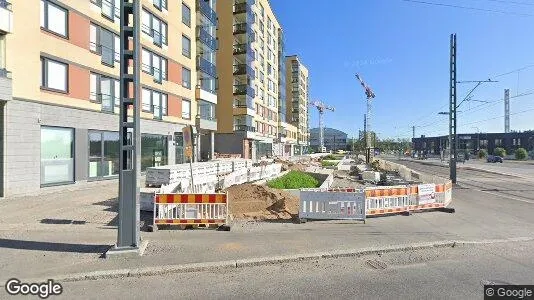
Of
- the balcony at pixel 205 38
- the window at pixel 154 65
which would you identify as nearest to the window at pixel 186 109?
the window at pixel 154 65

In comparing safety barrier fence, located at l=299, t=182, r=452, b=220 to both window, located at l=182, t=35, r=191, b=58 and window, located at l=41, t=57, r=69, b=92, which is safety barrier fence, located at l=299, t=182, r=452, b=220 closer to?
window, located at l=41, t=57, r=69, b=92

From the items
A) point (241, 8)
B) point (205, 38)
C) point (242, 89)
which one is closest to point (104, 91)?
point (205, 38)

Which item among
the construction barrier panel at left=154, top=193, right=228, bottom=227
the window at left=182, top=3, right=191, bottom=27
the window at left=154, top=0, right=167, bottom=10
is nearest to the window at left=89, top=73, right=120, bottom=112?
the window at left=154, top=0, right=167, bottom=10

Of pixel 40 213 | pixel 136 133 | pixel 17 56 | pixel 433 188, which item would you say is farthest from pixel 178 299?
pixel 17 56

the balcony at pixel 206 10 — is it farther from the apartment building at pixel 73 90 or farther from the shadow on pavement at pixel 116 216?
the shadow on pavement at pixel 116 216

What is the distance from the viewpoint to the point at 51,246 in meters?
7.32

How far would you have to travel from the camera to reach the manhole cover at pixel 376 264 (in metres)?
6.40

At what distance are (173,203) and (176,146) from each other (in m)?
20.0

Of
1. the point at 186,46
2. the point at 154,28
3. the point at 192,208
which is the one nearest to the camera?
the point at 192,208

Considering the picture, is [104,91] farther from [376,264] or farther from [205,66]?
[376,264]

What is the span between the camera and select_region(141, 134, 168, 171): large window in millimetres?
23984

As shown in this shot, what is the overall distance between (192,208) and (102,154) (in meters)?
12.3

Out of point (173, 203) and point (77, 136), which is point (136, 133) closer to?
point (173, 203)

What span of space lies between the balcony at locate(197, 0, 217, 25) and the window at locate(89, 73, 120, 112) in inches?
607
